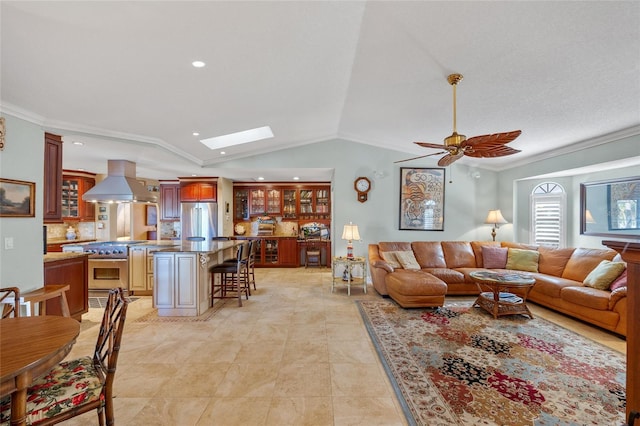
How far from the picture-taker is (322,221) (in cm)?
805

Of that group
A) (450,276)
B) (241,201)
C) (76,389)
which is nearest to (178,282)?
(76,389)

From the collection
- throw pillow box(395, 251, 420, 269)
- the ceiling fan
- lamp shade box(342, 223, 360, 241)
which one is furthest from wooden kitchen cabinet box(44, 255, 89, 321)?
throw pillow box(395, 251, 420, 269)

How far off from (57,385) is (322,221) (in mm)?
6747

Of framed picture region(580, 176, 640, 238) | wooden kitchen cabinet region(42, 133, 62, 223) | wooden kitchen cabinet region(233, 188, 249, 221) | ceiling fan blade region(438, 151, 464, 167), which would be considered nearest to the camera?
ceiling fan blade region(438, 151, 464, 167)

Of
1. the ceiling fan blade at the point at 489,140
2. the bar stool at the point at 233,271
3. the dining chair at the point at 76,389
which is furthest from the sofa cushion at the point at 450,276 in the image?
the dining chair at the point at 76,389

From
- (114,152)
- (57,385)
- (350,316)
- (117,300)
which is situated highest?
(114,152)

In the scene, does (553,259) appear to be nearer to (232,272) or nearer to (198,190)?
(232,272)

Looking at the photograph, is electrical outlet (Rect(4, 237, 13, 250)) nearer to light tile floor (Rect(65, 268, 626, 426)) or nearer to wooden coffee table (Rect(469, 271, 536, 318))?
light tile floor (Rect(65, 268, 626, 426))

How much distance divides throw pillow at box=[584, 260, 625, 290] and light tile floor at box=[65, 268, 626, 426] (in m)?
0.58

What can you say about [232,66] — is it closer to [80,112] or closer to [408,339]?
[80,112]

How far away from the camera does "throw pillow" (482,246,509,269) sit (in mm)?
5211

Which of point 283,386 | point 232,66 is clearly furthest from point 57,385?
point 232,66

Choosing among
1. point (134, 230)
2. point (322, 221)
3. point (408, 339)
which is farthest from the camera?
point (322, 221)

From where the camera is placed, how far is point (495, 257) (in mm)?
5246
